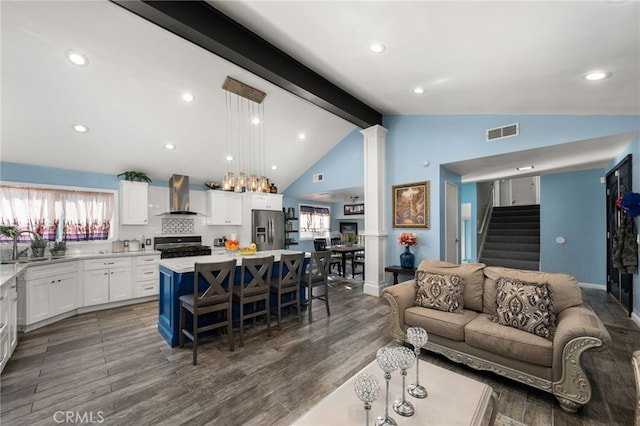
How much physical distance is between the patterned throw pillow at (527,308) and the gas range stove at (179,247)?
5237mm

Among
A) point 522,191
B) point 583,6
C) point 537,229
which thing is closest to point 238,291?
point 583,6

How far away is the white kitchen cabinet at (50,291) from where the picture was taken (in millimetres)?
3529

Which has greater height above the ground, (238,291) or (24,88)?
(24,88)

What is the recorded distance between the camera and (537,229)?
7.46 meters

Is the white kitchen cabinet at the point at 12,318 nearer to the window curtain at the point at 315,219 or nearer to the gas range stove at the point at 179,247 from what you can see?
the gas range stove at the point at 179,247

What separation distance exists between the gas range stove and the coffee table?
4.67 meters

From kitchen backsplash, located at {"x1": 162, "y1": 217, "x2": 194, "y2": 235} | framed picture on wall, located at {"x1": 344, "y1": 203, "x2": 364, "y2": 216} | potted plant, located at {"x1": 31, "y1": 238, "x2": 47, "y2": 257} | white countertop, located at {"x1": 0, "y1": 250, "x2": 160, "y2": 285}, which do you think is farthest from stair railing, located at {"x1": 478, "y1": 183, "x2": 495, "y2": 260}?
potted plant, located at {"x1": 31, "y1": 238, "x2": 47, "y2": 257}

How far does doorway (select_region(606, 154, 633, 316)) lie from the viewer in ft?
12.6

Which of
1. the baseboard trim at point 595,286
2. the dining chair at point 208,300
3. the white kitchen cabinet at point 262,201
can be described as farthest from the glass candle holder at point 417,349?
the baseboard trim at point 595,286

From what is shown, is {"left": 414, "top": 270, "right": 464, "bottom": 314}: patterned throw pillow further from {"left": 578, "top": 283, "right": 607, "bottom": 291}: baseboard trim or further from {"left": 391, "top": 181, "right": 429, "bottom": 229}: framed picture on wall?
{"left": 578, "top": 283, "right": 607, "bottom": 291}: baseboard trim

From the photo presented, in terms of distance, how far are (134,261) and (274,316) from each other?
281 cm

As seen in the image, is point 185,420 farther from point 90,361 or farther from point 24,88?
point 24,88

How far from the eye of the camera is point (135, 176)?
519 centimetres

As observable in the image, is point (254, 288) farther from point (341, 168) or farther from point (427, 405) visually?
point (341, 168)
